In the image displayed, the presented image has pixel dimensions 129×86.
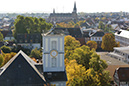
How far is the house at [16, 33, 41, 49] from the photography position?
211 feet

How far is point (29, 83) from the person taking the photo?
24.2 metres

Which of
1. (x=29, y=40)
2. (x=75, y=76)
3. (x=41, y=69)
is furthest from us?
(x=29, y=40)

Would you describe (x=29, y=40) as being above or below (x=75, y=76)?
below

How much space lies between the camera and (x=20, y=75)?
24.3 m

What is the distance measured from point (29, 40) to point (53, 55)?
39.1 metres

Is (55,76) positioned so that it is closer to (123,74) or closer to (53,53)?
(53,53)

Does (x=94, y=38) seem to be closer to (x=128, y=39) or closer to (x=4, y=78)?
(x=128, y=39)

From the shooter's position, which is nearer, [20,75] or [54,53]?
[20,75]

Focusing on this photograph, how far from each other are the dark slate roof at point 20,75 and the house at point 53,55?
225 cm

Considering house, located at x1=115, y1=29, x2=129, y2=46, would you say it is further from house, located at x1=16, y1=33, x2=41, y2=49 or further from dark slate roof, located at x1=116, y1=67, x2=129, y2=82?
dark slate roof, located at x1=116, y1=67, x2=129, y2=82

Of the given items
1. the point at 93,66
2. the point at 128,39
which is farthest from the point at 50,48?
the point at 128,39

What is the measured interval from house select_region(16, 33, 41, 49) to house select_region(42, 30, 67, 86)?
37.3 meters

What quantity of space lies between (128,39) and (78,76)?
159 feet

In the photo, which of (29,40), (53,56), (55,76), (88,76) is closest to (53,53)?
(53,56)
